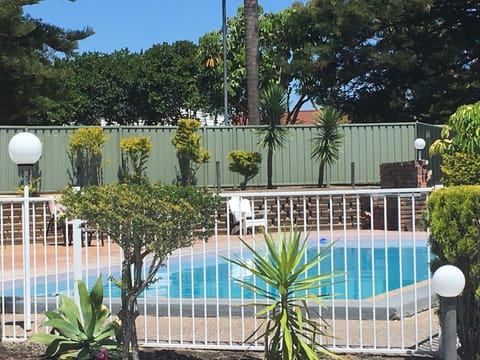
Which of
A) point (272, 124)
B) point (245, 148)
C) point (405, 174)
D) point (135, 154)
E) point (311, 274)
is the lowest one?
point (311, 274)

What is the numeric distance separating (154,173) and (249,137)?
3001mm

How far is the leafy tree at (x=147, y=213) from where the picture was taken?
4414 millimetres

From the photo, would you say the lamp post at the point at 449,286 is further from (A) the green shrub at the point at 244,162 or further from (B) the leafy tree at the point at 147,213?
(A) the green shrub at the point at 244,162

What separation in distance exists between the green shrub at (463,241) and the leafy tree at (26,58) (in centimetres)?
1531

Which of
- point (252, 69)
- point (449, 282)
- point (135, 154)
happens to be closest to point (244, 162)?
point (135, 154)

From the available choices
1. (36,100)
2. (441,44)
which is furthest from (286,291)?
(441,44)

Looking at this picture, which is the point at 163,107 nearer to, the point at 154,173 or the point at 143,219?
the point at 154,173

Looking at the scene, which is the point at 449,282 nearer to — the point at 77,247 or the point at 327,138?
the point at 77,247

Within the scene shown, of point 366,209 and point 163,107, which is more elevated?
point 163,107

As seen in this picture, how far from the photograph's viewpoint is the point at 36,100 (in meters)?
20.2

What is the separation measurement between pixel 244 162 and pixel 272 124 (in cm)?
136

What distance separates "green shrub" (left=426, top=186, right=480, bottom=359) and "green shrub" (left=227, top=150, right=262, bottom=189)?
14.2 metres

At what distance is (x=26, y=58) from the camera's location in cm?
1867

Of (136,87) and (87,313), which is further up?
(136,87)
